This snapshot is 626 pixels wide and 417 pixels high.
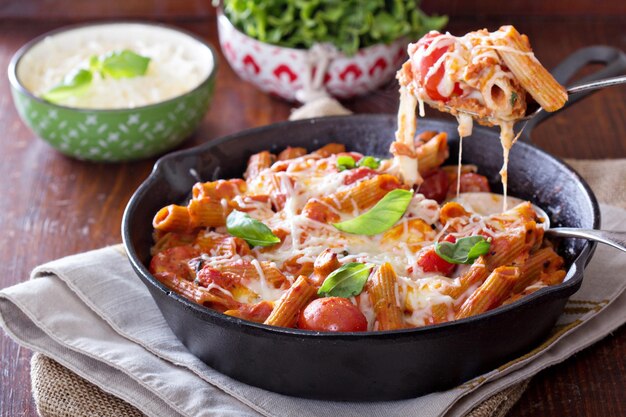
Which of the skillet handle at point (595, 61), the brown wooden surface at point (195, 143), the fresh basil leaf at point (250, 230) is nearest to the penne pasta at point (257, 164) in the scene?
the fresh basil leaf at point (250, 230)

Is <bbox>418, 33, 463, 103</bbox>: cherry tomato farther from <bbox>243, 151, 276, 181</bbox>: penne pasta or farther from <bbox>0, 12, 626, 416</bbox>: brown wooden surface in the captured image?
<bbox>0, 12, 626, 416</bbox>: brown wooden surface

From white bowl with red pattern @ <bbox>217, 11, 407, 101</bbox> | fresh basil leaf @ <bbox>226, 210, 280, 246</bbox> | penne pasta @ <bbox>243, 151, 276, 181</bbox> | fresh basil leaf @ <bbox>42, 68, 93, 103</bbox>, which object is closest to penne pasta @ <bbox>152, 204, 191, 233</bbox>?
fresh basil leaf @ <bbox>226, 210, 280, 246</bbox>

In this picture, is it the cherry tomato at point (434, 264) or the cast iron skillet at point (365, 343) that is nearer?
the cast iron skillet at point (365, 343)

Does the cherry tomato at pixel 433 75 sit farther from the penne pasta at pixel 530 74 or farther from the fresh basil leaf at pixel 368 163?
the fresh basil leaf at pixel 368 163

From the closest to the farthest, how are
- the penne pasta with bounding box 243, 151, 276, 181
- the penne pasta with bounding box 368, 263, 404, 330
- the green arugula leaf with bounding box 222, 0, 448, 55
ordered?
1. the penne pasta with bounding box 368, 263, 404, 330
2. the penne pasta with bounding box 243, 151, 276, 181
3. the green arugula leaf with bounding box 222, 0, 448, 55

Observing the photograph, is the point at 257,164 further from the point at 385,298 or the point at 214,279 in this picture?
the point at 385,298

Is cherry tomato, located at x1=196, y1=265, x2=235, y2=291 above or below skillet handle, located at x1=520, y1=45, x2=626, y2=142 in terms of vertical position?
below

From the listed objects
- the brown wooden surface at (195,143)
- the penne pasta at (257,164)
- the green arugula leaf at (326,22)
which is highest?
the green arugula leaf at (326,22)

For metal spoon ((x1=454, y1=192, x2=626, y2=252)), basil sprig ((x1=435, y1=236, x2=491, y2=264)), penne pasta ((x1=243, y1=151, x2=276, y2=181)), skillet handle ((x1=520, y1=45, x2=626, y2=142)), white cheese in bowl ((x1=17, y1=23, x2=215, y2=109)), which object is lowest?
white cheese in bowl ((x1=17, y1=23, x2=215, y2=109))
